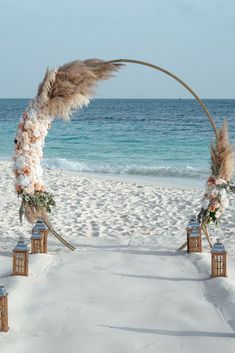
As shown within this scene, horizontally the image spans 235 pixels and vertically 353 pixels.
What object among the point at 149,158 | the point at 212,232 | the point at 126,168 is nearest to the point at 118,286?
the point at 212,232

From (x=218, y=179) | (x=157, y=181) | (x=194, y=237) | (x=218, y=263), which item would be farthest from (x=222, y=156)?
(x=157, y=181)

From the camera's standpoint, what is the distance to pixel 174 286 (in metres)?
6.32

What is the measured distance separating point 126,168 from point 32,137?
43.5ft

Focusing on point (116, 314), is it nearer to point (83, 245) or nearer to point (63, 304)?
point (63, 304)

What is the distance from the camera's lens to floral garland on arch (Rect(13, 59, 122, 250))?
25.2ft

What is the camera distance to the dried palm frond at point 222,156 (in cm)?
797

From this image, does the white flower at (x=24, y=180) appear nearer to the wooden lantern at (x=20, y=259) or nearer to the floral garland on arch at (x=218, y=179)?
the wooden lantern at (x=20, y=259)

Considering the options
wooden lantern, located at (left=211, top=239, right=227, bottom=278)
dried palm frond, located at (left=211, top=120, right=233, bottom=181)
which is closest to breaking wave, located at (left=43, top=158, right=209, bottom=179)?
dried palm frond, located at (left=211, top=120, right=233, bottom=181)

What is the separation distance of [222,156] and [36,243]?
105 inches

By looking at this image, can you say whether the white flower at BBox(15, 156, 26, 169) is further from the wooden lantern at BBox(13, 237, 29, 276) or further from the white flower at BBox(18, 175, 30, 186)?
the wooden lantern at BBox(13, 237, 29, 276)

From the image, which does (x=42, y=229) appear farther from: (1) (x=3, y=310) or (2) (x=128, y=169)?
(2) (x=128, y=169)

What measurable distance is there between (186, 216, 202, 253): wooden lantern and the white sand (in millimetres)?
162

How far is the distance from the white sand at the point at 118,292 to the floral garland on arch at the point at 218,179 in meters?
0.63

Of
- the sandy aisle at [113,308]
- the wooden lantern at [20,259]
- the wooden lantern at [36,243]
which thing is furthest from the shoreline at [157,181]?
the wooden lantern at [20,259]
